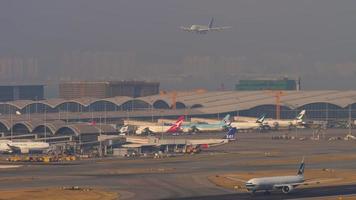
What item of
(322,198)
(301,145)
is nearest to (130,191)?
(322,198)

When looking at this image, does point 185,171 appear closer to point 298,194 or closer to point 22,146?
point 298,194

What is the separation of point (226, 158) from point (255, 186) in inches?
1959

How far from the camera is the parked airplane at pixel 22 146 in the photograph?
15088 cm

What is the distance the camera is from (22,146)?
151 m

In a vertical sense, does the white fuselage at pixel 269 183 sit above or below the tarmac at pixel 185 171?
above

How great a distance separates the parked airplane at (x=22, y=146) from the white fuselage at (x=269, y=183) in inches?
2890

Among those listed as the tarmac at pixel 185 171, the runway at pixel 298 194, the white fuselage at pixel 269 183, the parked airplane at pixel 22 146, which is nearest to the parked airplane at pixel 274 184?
the white fuselage at pixel 269 183

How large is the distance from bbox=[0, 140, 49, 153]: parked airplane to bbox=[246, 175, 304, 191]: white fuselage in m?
73.4

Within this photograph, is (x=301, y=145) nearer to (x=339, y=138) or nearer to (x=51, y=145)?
(x=339, y=138)

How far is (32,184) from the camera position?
95438 mm

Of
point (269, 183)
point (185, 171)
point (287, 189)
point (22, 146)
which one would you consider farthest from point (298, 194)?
point (22, 146)

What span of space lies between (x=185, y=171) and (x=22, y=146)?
49.8 metres

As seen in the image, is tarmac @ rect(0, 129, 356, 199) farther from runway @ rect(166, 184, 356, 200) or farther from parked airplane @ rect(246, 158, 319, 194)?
parked airplane @ rect(246, 158, 319, 194)

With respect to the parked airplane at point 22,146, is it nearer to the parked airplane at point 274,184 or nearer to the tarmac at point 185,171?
the tarmac at point 185,171
